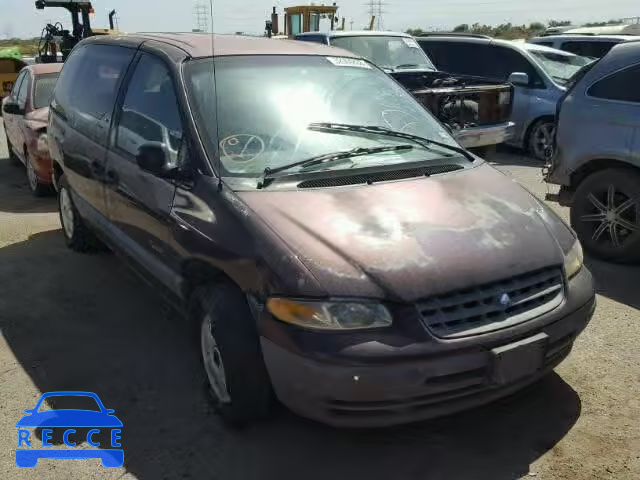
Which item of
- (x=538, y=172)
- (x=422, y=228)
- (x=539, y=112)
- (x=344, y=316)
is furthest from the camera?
(x=539, y=112)

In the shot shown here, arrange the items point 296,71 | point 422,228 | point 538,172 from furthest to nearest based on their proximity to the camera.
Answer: point 538,172 < point 296,71 < point 422,228

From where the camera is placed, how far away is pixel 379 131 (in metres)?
3.68

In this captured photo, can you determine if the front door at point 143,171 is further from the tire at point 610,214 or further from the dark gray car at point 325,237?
the tire at point 610,214

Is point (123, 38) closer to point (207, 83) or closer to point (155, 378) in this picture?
point (207, 83)

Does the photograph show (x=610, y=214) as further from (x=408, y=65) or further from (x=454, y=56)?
(x=454, y=56)

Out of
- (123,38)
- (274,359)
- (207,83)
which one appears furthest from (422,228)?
(123,38)

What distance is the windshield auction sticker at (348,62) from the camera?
4.10 metres

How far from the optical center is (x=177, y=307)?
11.4 ft

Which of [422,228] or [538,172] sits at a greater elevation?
[422,228]

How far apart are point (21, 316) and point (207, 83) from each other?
2.18 meters

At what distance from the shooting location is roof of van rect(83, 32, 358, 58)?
3768mm

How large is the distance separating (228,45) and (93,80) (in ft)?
4.66

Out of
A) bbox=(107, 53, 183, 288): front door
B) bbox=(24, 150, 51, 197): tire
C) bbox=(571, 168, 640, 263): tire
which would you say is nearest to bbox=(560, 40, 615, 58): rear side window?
bbox=(571, 168, 640, 263): tire

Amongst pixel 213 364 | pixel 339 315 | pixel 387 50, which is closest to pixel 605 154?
pixel 339 315
